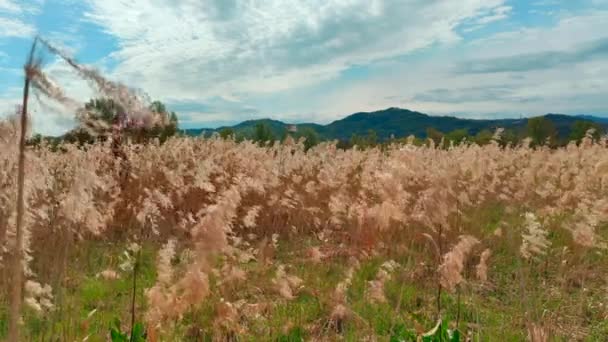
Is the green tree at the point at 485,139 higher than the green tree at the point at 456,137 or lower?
lower

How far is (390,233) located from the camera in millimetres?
5297

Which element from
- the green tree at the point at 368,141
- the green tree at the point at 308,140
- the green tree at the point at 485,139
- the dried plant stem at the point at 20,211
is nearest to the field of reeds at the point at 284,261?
the dried plant stem at the point at 20,211

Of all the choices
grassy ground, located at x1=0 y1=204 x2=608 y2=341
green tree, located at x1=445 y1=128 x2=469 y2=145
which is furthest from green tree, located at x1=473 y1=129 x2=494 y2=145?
→ grassy ground, located at x1=0 y1=204 x2=608 y2=341

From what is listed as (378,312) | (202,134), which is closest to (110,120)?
(378,312)

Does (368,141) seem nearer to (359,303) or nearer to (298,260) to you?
(298,260)

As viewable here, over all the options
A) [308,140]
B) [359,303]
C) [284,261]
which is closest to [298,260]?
[284,261]

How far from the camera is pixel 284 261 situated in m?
5.46

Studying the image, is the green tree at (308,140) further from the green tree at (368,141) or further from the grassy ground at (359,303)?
the grassy ground at (359,303)

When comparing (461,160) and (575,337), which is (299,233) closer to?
(461,160)

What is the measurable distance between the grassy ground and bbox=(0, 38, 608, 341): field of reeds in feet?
0.07

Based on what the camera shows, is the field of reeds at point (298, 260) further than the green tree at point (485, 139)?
No

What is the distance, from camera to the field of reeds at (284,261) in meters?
2.16

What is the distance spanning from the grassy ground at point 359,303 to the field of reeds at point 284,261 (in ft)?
0.07

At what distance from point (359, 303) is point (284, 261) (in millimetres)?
1631
